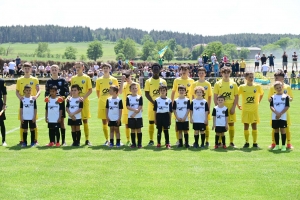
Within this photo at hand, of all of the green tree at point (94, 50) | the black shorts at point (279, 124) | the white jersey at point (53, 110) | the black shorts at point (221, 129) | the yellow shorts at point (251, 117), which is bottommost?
the black shorts at point (221, 129)

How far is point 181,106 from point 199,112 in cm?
49

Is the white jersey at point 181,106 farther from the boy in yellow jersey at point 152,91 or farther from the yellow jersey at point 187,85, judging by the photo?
the boy in yellow jersey at point 152,91

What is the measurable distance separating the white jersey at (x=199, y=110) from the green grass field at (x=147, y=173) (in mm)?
781

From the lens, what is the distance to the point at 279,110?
12.2m

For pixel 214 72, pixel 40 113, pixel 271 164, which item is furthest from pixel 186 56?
pixel 271 164

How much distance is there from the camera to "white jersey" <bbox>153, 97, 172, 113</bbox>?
1245cm

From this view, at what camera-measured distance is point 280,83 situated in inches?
480

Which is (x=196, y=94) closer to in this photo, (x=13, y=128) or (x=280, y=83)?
(x=280, y=83)

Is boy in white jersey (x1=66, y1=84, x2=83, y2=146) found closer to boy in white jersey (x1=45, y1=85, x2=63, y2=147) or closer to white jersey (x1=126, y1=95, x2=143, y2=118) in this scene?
boy in white jersey (x1=45, y1=85, x2=63, y2=147)

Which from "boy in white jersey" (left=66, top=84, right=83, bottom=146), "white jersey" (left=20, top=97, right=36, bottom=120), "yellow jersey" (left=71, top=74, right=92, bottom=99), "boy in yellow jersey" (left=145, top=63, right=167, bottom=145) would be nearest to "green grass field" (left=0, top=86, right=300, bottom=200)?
"boy in white jersey" (left=66, top=84, right=83, bottom=146)

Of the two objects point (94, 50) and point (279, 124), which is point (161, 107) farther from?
point (94, 50)

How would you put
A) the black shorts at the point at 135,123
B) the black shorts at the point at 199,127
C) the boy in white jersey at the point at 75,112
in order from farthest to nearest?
the boy in white jersey at the point at 75,112 → the black shorts at the point at 135,123 → the black shorts at the point at 199,127

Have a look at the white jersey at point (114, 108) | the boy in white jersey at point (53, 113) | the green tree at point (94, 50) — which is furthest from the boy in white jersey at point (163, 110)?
the green tree at point (94, 50)

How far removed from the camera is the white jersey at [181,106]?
40.7 ft
